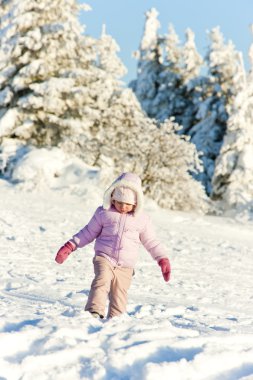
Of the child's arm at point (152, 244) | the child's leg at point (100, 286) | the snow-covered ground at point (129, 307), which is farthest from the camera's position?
the child's arm at point (152, 244)

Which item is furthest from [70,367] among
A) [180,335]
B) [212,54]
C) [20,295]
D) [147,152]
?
[212,54]

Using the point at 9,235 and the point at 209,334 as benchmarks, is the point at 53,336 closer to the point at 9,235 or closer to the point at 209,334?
the point at 209,334

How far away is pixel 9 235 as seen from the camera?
11195mm

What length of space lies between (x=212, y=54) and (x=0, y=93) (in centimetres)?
1530

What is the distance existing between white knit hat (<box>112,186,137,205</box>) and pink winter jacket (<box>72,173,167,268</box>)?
1.4 inches

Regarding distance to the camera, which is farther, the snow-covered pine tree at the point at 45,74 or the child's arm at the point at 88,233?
the snow-covered pine tree at the point at 45,74

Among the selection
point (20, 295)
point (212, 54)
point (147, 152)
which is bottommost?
point (20, 295)

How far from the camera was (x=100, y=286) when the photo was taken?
4828 millimetres

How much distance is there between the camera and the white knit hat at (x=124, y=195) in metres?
5.10

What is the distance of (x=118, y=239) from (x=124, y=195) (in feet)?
1.42

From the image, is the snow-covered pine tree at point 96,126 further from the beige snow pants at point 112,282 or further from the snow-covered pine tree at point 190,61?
the beige snow pants at point 112,282

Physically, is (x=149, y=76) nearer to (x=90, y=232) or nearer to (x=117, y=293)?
(x=90, y=232)

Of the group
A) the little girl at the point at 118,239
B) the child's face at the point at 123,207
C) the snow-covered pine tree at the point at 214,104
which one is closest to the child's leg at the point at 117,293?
the little girl at the point at 118,239

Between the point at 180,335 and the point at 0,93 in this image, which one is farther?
the point at 0,93
